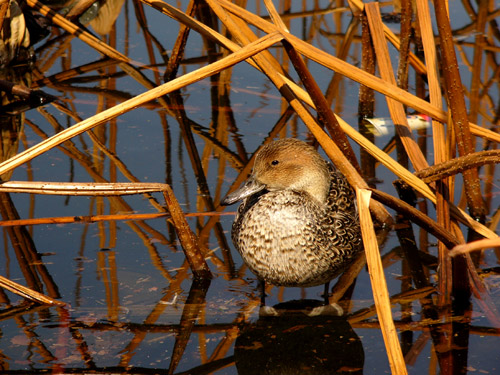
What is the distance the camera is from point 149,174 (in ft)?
15.5

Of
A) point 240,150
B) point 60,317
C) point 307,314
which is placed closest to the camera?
point 60,317

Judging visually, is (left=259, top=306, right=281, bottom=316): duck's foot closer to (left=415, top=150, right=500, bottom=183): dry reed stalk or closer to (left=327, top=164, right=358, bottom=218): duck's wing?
(left=327, top=164, right=358, bottom=218): duck's wing

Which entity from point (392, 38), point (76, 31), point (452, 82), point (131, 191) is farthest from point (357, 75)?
point (76, 31)

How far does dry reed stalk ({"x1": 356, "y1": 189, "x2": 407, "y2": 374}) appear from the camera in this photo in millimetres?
2592

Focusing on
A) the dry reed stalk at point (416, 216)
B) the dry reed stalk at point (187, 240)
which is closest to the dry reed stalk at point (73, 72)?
the dry reed stalk at point (187, 240)

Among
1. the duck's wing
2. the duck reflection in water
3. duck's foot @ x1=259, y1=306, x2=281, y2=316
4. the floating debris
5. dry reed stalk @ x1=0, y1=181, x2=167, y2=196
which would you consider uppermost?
the floating debris

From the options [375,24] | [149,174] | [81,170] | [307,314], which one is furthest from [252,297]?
[375,24]

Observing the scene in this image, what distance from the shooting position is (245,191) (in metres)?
3.76

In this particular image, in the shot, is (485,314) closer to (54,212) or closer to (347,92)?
(54,212)

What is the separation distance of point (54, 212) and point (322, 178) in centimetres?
167

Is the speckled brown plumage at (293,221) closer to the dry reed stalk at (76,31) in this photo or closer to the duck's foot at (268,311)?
the duck's foot at (268,311)

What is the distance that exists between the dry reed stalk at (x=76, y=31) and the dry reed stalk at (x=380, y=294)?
371cm

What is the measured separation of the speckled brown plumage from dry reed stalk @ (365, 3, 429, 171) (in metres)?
0.52

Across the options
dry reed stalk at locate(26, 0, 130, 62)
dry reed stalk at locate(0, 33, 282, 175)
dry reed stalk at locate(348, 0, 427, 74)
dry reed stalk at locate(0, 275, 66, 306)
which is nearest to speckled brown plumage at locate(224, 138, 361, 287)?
dry reed stalk at locate(0, 33, 282, 175)
